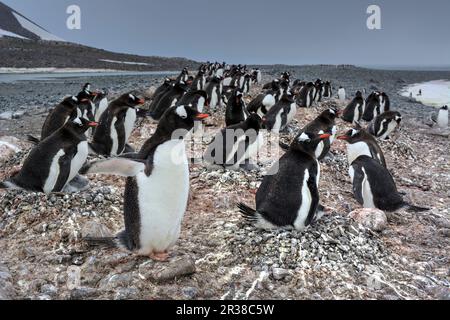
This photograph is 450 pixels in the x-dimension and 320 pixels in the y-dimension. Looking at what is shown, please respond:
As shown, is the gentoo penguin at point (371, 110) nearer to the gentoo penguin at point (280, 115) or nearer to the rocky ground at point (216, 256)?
the gentoo penguin at point (280, 115)

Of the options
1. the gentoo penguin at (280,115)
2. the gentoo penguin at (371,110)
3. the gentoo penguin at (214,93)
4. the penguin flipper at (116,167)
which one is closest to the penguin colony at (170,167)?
the penguin flipper at (116,167)

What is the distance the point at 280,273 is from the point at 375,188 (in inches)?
93.4

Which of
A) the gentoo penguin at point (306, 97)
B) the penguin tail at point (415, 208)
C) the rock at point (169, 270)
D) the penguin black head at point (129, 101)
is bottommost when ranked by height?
the rock at point (169, 270)

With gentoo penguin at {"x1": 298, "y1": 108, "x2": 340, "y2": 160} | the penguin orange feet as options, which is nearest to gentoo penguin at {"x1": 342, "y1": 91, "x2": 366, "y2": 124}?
gentoo penguin at {"x1": 298, "y1": 108, "x2": 340, "y2": 160}

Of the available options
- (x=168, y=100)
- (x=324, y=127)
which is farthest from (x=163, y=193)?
(x=168, y=100)

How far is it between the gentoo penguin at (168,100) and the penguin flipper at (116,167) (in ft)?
18.5

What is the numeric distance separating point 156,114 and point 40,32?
246 ft

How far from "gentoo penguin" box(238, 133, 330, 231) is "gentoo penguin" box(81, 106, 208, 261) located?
2.63 feet

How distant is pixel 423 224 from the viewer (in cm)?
540

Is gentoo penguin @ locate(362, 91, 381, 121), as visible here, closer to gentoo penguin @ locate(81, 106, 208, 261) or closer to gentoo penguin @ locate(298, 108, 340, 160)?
gentoo penguin @ locate(298, 108, 340, 160)

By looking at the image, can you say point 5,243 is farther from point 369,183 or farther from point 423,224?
point 423,224

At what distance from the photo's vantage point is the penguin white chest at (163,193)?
134 inches

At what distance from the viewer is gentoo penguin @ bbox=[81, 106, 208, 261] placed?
340 cm

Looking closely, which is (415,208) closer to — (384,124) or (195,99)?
(195,99)
